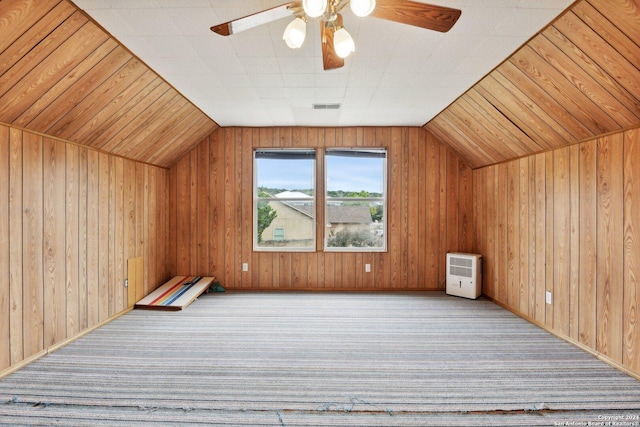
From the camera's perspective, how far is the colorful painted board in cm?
392

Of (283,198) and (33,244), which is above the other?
(283,198)

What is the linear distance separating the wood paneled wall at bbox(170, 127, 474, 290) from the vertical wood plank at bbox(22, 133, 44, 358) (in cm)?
217

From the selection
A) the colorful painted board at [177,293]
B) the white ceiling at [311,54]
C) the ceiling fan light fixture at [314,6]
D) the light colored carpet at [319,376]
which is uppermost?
the white ceiling at [311,54]

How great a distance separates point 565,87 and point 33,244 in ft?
14.6

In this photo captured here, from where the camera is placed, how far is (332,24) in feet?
5.57

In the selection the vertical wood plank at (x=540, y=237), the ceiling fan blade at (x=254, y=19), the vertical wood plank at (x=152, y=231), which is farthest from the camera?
the vertical wood plank at (x=152, y=231)

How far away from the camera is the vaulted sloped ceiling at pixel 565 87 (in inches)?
73.5

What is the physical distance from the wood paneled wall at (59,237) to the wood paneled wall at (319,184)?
0.81 metres

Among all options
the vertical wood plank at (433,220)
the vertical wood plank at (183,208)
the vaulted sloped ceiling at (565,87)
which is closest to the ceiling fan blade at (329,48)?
the vaulted sloped ceiling at (565,87)

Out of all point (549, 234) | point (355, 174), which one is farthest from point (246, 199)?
point (549, 234)

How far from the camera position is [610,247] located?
2.59 meters

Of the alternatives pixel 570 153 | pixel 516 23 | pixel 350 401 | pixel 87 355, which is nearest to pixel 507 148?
pixel 570 153

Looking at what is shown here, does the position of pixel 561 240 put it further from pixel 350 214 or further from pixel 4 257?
pixel 4 257

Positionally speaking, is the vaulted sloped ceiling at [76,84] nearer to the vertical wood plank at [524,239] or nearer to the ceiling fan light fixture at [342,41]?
the ceiling fan light fixture at [342,41]
